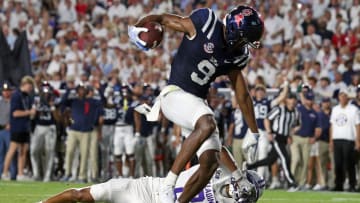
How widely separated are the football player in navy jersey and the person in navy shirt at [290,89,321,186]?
26.8 feet

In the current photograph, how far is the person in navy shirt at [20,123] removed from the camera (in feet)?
57.5

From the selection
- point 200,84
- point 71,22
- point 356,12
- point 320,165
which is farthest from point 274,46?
point 200,84

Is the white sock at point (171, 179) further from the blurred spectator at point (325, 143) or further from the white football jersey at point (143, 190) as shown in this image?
the blurred spectator at point (325, 143)

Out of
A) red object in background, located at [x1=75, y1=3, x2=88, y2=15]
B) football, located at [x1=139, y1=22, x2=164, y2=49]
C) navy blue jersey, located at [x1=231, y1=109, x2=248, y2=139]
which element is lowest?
navy blue jersey, located at [x1=231, y1=109, x2=248, y2=139]

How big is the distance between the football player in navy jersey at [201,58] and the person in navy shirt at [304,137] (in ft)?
26.8

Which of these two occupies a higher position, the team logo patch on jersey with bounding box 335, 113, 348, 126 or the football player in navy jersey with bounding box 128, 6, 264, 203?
the football player in navy jersey with bounding box 128, 6, 264, 203

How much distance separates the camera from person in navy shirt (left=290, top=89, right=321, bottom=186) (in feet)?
57.0

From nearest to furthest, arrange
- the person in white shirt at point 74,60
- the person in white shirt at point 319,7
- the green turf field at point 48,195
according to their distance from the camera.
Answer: the green turf field at point 48,195, the person in white shirt at point 74,60, the person in white shirt at point 319,7

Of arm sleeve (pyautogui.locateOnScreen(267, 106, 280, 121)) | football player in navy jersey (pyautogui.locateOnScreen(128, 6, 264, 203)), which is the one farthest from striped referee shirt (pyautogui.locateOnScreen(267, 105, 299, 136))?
football player in navy jersey (pyautogui.locateOnScreen(128, 6, 264, 203))

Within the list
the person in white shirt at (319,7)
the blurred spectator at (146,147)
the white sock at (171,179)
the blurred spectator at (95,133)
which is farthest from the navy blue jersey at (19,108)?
the white sock at (171,179)

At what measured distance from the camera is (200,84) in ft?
30.1

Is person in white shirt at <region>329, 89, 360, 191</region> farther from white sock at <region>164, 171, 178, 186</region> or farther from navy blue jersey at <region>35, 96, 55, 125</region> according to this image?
white sock at <region>164, 171, 178, 186</region>

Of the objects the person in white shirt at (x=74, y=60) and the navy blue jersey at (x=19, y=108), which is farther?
the person in white shirt at (x=74, y=60)

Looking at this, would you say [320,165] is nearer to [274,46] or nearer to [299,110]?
[299,110]
